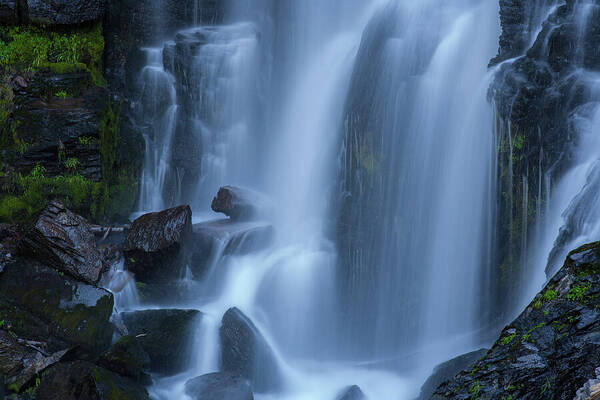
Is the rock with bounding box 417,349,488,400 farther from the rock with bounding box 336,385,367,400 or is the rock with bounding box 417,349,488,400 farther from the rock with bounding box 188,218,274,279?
the rock with bounding box 188,218,274,279

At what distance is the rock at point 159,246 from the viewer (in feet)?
30.5

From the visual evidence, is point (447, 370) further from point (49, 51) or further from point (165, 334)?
point (49, 51)

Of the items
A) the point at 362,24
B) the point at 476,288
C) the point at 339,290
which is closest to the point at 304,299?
the point at 339,290

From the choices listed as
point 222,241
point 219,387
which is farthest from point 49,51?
point 219,387

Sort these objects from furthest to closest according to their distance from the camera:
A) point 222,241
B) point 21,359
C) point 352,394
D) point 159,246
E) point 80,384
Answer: point 222,241 < point 159,246 < point 352,394 < point 21,359 < point 80,384

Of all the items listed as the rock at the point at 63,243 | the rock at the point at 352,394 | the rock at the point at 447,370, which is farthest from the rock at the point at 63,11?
the rock at the point at 447,370

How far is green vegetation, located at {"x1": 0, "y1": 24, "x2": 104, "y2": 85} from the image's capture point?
35.2 feet

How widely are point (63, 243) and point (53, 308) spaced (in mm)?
1228

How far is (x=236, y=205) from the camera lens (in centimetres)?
Answer: 1119

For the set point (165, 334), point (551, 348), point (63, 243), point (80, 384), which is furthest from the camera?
point (63, 243)

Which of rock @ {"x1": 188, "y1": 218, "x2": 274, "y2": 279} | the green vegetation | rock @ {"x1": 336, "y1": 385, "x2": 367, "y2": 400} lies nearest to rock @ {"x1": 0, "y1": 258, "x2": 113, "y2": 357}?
rock @ {"x1": 188, "y1": 218, "x2": 274, "y2": 279}

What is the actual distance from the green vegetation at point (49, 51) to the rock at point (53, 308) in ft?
15.2

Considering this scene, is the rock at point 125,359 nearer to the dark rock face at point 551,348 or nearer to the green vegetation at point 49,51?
the dark rock face at point 551,348

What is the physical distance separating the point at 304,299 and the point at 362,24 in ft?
24.8
